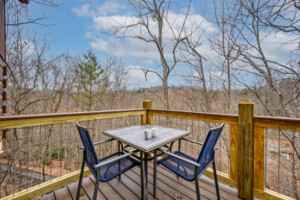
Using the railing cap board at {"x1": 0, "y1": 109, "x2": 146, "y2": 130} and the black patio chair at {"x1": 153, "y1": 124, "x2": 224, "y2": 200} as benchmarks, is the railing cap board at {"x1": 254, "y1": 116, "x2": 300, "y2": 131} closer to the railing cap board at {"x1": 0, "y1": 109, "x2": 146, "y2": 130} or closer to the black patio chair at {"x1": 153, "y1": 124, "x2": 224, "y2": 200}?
the black patio chair at {"x1": 153, "y1": 124, "x2": 224, "y2": 200}

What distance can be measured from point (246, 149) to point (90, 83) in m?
7.19

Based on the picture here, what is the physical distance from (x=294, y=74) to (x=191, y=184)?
3.55m

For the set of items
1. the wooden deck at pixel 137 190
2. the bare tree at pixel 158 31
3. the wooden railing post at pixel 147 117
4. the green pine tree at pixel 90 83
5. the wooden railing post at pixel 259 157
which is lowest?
the wooden deck at pixel 137 190

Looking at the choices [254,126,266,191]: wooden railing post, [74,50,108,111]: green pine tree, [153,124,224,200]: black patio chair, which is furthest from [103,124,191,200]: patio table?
[74,50,108,111]: green pine tree

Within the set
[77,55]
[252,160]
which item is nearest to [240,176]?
[252,160]

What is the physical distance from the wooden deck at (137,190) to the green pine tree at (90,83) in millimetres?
5415

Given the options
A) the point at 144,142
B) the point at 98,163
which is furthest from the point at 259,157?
the point at 98,163

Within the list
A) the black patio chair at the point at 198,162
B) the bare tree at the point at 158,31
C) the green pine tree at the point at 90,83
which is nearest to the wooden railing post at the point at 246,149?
the black patio chair at the point at 198,162

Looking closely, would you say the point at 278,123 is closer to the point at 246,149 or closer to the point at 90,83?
the point at 246,149

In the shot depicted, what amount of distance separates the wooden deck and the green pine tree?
541 cm

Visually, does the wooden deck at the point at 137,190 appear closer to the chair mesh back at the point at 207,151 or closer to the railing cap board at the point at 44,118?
the chair mesh back at the point at 207,151

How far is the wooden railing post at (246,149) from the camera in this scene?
1.79m

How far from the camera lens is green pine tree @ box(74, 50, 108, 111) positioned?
6.89 meters

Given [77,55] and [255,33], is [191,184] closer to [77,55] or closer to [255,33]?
[255,33]
